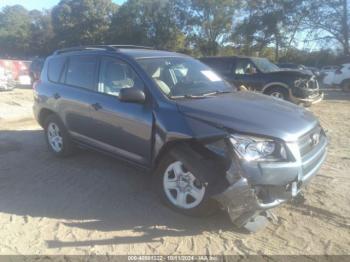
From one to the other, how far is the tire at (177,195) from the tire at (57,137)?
2347 millimetres

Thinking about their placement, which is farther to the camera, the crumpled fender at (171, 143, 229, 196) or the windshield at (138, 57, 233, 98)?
the windshield at (138, 57, 233, 98)

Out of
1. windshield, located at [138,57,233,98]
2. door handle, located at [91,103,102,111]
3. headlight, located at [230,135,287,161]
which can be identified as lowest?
door handle, located at [91,103,102,111]

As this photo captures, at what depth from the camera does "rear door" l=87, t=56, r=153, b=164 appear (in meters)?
4.42

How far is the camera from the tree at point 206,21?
44.5 metres

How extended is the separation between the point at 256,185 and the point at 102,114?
240 cm

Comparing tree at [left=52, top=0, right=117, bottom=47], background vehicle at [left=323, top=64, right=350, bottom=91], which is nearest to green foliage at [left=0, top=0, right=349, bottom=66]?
tree at [left=52, top=0, right=117, bottom=47]

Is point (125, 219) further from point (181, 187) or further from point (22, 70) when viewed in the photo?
point (22, 70)

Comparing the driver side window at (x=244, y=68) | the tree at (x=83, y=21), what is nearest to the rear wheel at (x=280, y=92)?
the driver side window at (x=244, y=68)

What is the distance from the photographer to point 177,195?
4.16 metres

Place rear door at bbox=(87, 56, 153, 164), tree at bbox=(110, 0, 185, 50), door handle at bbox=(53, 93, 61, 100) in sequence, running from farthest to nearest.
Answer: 1. tree at bbox=(110, 0, 185, 50)
2. door handle at bbox=(53, 93, 61, 100)
3. rear door at bbox=(87, 56, 153, 164)

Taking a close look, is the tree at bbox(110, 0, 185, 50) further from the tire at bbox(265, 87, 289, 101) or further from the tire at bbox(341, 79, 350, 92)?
the tire at bbox(265, 87, 289, 101)

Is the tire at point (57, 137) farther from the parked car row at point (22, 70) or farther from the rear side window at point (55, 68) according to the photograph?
the parked car row at point (22, 70)

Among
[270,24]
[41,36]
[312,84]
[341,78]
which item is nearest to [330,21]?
[270,24]

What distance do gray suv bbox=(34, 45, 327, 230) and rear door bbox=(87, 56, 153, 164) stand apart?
0.04 feet
